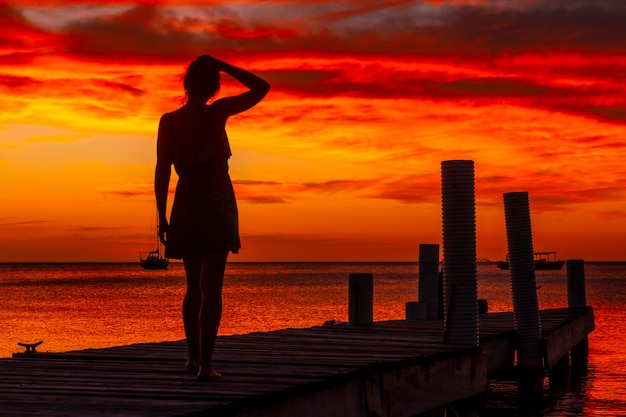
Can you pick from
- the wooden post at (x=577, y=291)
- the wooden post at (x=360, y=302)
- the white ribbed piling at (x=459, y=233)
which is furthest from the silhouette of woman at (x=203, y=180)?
the wooden post at (x=577, y=291)

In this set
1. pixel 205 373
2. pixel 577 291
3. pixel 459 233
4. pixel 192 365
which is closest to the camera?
pixel 205 373

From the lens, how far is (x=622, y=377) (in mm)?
25797

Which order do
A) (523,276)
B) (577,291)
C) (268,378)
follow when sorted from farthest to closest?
(577,291)
(523,276)
(268,378)

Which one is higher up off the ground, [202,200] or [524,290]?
[202,200]

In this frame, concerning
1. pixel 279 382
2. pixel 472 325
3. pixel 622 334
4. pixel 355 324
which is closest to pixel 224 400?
pixel 279 382

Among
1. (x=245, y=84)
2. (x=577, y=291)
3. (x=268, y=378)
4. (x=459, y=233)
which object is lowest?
(x=268, y=378)

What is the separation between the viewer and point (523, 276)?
582 inches

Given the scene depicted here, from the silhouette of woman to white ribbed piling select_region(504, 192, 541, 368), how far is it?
754 cm

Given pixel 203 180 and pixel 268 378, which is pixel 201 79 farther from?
pixel 268 378

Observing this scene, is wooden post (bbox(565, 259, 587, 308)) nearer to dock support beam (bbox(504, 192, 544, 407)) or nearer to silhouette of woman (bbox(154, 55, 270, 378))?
dock support beam (bbox(504, 192, 544, 407))

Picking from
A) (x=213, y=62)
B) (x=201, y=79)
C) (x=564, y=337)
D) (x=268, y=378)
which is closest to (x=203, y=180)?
(x=201, y=79)

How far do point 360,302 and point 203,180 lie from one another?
27.2ft

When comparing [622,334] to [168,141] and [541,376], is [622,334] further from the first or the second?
[168,141]

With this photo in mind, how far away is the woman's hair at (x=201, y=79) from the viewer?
7.69 m
